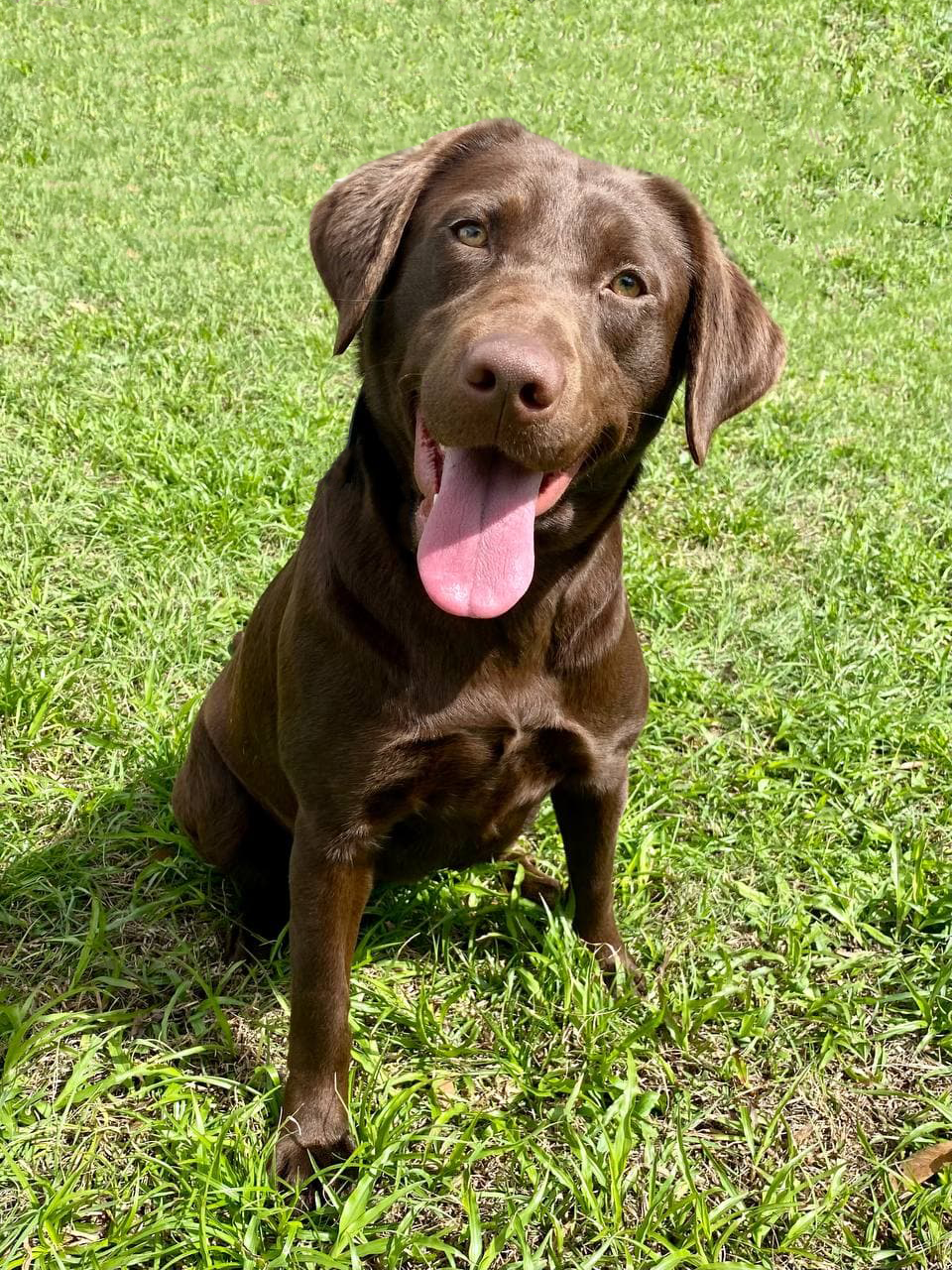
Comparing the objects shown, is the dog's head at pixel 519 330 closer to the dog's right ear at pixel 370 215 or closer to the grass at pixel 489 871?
the dog's right ear at pixel 370 215

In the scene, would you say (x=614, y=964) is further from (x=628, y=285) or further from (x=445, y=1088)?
(x=628, y=285)

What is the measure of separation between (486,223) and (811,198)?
6.59 meters

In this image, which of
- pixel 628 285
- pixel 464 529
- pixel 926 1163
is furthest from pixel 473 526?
pixel 926 1163

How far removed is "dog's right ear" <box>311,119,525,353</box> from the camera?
209 cm

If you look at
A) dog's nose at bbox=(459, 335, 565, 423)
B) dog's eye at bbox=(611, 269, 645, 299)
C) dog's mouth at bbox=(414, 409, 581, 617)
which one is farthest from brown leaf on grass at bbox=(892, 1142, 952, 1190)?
dog's eye at bbox=(611, 269, 645, 299)

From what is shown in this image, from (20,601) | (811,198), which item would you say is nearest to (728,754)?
(20,601)

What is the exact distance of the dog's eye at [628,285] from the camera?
6.95 ft

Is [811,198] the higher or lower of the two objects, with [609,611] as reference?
lower

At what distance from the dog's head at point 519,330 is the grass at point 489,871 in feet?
3.56

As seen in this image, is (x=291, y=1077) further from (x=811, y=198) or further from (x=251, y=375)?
(x=811, y=198)

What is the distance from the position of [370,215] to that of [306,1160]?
1.81 metres

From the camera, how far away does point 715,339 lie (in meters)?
2.22

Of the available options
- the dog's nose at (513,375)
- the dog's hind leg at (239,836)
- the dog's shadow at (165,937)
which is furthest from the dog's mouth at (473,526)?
the dog's shadow at (165,937)

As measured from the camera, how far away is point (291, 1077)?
2.21 meters
